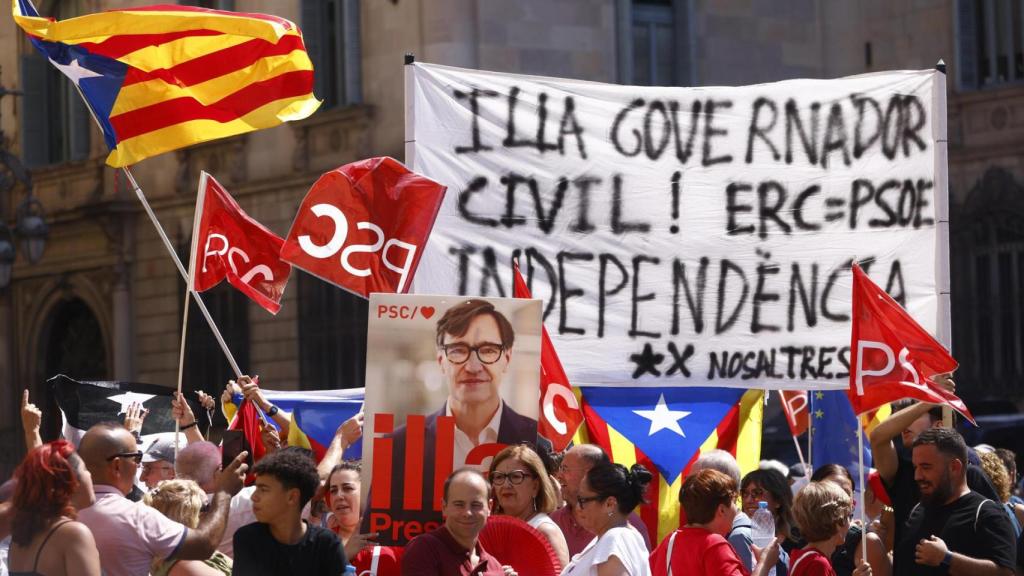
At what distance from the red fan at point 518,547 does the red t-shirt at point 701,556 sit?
434 mm

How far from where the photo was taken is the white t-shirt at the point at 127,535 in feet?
20.0

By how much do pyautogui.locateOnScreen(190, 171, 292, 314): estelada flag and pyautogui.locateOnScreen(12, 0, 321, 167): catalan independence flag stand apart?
381mm

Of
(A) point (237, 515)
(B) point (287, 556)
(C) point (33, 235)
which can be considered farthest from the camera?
(C) point (33, 235)

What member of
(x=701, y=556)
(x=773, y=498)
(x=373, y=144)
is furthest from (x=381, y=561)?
(x=373, y=144)

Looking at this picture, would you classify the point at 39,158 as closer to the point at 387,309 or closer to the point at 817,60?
the point at 817,60

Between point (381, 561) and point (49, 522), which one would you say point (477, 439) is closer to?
point (381, 561)

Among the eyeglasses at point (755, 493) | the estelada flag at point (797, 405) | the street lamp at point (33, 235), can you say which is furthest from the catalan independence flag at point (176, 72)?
the street lamp at point (33, 235)

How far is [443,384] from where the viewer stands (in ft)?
23.9

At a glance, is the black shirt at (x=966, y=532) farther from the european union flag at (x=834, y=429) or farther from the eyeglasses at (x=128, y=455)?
the european union flag at (x=834, y=429)

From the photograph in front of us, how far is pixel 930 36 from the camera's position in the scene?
22.2 meters

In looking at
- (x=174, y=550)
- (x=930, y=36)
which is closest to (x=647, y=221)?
(x=174, y=550)

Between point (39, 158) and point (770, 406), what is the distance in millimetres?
14029

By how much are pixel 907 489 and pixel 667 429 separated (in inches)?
92.7

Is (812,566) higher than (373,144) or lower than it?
lower
